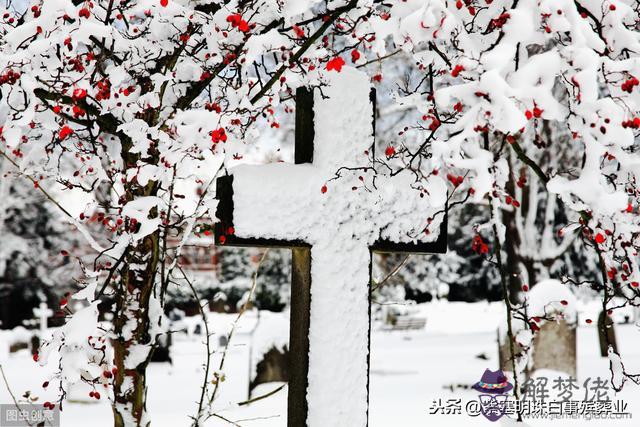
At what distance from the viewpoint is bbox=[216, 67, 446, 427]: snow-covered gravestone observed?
7.88ft

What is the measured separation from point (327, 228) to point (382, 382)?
371 inches

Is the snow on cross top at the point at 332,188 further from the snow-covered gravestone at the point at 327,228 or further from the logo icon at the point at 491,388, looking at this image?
the logo icon at the point at 491,388

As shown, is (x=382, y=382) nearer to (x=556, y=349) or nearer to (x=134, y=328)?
(x=556, y=349)

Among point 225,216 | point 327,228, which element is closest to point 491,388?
point 327,228

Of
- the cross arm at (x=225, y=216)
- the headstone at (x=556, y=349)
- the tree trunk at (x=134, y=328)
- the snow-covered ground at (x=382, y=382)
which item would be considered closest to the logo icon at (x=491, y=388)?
the snow-covered ground at (x=382, y=382)

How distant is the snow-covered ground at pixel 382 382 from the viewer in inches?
287

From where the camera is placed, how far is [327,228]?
2.47 m

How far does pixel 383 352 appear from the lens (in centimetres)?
1755

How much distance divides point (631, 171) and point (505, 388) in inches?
141

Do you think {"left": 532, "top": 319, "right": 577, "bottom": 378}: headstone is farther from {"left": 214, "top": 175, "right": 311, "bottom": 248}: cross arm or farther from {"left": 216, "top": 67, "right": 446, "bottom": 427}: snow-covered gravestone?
{"left": 214, "top": 175, "right": 311, "bottom": 248}: cross arm

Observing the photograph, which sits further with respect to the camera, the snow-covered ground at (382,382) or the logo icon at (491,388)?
the snow-covered ground at (382,382)

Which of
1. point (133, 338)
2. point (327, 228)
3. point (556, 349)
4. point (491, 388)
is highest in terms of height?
point (327, 228)

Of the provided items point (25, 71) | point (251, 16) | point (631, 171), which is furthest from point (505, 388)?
point (25, 71)

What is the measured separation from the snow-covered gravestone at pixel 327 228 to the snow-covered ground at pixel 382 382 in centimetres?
46
